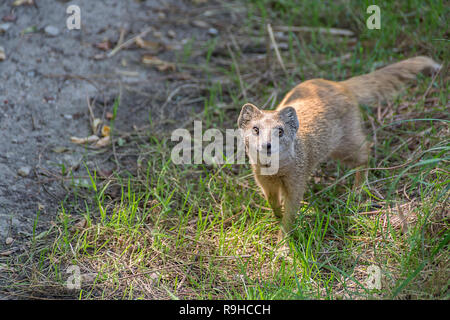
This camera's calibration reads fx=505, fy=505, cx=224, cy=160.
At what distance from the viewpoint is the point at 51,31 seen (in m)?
5.39

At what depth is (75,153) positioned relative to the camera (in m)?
4.32

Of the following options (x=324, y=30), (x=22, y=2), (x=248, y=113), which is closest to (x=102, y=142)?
(x=248, y=113)

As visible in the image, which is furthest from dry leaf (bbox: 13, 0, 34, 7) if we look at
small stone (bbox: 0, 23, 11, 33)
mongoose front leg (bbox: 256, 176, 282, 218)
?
mongoose front leg (bbox: 256, 176, 282, 218)

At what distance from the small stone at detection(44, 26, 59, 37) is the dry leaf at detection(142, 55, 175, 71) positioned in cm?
95

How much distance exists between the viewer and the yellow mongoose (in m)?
3.41

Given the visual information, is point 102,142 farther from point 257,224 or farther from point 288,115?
point 288,115

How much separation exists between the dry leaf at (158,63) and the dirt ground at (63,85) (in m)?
0.06

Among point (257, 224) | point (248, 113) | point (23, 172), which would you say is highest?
point (248, 113)

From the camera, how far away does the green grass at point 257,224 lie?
10.2ft

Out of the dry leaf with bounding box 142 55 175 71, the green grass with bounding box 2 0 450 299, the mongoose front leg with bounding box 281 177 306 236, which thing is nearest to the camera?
the green grass with bounding box 2 0 450 299

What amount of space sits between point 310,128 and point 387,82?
923mm

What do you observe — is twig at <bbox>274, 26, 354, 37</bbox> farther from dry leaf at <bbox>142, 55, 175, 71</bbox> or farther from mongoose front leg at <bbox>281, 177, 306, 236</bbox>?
mongoose front leg at <bbox>281, 177, 306, 236</bbox>

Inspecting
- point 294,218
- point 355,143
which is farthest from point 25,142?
point 355,143

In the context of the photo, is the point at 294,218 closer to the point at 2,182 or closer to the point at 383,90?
the point at 383,90
